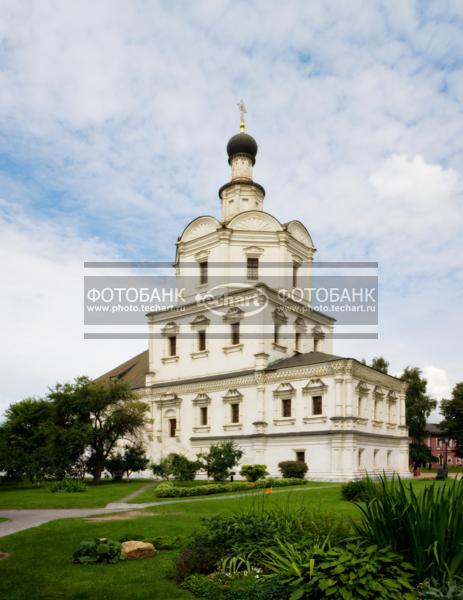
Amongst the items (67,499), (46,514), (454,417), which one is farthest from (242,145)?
(454,417)

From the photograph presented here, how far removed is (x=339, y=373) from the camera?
108ft

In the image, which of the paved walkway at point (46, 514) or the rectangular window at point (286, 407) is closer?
the paved walkway at point (46, 514)

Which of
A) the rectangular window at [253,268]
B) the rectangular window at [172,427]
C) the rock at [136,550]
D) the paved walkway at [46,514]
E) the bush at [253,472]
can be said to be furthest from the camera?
the rectangular window at [172,427]

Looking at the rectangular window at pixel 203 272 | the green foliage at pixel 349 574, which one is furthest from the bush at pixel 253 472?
the green foliage at pixel 349 574

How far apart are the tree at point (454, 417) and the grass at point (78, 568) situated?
4316cm

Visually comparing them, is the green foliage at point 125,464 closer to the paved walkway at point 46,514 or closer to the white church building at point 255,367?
the white church building at point 255,367

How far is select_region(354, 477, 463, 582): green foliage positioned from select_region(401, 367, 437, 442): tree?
47.7 meters

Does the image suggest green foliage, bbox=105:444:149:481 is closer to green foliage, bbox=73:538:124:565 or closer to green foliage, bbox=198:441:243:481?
green foliage, bbox=198:441:243:481

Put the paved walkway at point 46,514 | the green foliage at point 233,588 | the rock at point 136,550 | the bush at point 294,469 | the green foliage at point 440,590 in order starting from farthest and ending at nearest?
the bush at point 294,469 < the paved walkway at point 46,514 < the rock at point 136,550 < the green foliage at point 233,588 < the green foliage at point 440,590

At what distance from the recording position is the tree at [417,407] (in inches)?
2094

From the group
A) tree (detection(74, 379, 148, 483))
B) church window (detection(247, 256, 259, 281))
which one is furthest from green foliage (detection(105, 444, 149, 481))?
church window (detection(247, 256, 259, 281))

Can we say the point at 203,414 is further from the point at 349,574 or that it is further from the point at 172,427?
the point at 349,574

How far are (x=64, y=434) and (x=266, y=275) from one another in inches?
680

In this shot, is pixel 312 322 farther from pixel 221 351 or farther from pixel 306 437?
pixel 306 437
